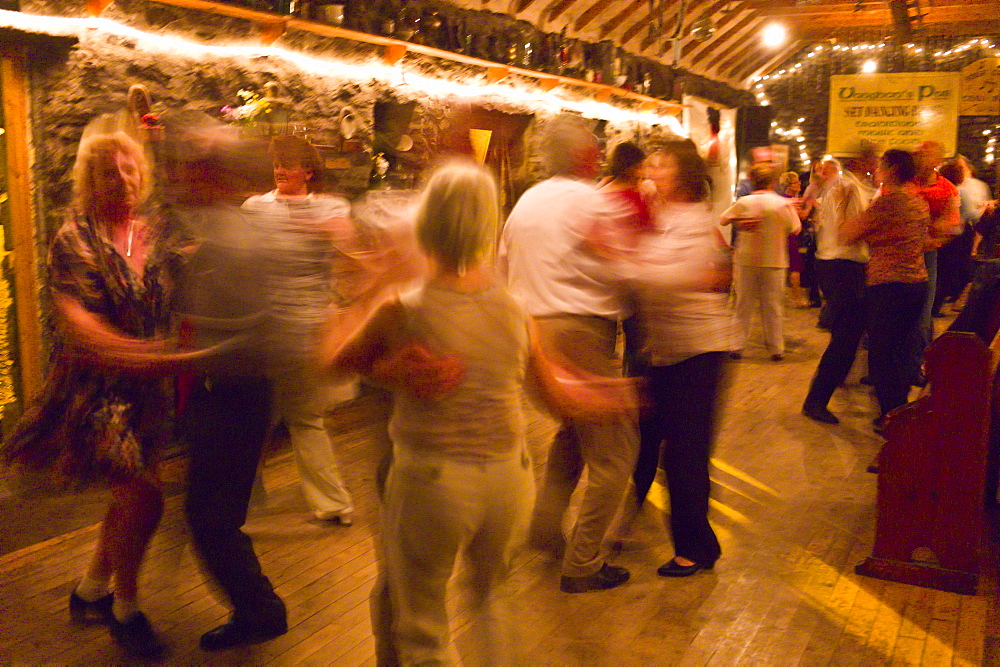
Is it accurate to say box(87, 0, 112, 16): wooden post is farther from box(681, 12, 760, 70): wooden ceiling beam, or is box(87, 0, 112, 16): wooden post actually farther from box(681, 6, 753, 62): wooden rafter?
box(681, 12, 760, 70): wooden ceiling beam

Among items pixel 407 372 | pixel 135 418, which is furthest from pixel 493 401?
pixel 135 418

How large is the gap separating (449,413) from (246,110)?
375cm

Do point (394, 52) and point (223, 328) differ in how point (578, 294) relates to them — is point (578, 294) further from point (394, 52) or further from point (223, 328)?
point (394, 52)

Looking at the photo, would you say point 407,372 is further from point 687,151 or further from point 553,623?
point 687,151

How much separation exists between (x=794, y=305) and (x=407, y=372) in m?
9.48

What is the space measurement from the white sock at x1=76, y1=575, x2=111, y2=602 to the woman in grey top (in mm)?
1356

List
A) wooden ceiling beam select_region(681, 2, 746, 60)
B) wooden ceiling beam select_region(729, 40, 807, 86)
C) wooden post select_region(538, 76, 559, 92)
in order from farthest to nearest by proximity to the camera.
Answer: wooden ceiling beam select_region(729, 40, 807, 86)
wooden ceiling beam select_region(681, 2, 746, 60)
wooden post select_region(538, 76, 559, 92)

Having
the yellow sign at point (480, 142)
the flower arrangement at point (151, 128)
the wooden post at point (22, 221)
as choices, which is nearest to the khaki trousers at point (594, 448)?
the flower arrangement at point (151, 128)

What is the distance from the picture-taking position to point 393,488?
72.6 inches

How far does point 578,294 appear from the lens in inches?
116

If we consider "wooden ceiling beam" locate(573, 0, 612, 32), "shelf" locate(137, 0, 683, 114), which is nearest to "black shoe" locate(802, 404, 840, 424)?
"shelf" locate(137, 0, 683, 114)

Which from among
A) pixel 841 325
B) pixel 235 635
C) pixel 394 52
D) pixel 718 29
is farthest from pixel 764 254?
pixel 718 29

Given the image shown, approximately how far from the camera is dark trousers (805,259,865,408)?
5141mm

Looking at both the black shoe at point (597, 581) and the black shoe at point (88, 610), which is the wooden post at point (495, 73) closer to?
the black shoe at point (597, 581)
